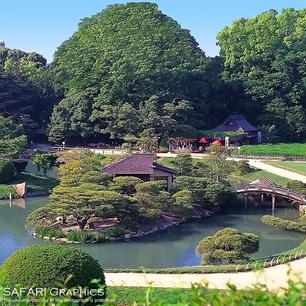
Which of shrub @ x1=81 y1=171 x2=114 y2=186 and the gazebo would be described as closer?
shrub @ x1=81 y1=171 x2=114 y2=186

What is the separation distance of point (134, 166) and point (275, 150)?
1562cm

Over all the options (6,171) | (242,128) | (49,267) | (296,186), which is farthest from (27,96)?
(49,267)

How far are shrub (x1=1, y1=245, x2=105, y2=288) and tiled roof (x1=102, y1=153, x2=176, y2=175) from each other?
46.8 ft

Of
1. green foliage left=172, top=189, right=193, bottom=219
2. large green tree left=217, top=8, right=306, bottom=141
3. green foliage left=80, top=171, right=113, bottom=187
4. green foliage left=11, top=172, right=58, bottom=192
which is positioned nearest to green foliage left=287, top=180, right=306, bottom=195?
green foliage left=172, top=189, right=193, bottom=219

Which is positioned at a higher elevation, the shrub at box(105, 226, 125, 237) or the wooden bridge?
the wooden bridge

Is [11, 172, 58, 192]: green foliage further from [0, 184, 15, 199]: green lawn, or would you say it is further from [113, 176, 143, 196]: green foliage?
[113, 176, 143, 196]: green foliage

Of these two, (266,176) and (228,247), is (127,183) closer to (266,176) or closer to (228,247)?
(228,247)

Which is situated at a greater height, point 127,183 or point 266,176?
point 127,183

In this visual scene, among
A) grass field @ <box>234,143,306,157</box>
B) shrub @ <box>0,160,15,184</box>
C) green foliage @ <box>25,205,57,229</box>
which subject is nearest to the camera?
green foliage @ <box>25,205,57,229</box>

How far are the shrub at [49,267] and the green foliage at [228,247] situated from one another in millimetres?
6360

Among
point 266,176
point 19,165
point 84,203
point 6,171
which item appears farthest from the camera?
point 266,176

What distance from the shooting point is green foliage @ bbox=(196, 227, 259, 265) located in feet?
55.8

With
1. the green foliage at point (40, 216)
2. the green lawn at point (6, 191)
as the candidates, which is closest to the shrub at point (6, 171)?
the green lawn at point (6, 191)

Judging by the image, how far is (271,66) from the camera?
46469mm
